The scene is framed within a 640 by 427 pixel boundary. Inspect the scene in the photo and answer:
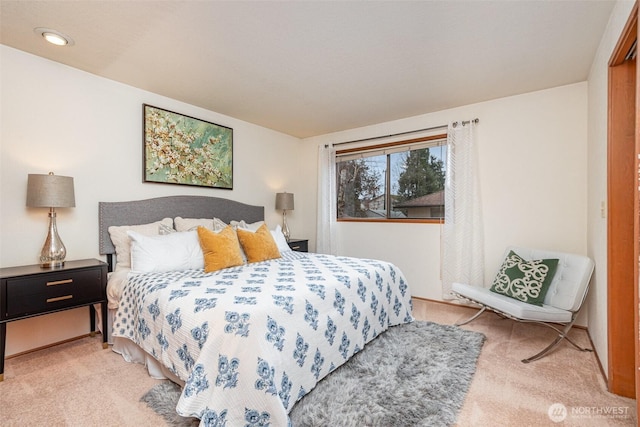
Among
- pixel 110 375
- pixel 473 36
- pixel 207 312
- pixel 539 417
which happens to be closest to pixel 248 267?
pixel 207 312

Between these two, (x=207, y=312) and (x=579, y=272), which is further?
(x=579, y=272)

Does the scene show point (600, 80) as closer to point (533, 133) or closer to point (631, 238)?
point (533, 133)

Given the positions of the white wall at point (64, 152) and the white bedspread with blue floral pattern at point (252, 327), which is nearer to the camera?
the white bedspread with blue floral pattern at point (252, 327)

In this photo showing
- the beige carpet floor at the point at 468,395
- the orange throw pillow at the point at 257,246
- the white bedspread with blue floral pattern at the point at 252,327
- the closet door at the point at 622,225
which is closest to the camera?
the white bedspread with blue floral pattern at the point at 252,327

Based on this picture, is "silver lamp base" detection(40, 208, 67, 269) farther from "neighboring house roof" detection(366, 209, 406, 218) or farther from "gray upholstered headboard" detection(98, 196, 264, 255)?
"neighboring house roof" detection(366, 209, 406, 218)

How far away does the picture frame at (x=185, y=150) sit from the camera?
Result: 3133 millimetres

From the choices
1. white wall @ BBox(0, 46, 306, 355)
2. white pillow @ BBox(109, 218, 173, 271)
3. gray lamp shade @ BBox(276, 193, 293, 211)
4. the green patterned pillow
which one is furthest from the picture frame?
the green patterned pillow

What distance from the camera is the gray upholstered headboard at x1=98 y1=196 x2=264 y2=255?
2.79 m

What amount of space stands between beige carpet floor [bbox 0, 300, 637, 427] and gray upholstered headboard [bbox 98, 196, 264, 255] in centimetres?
98

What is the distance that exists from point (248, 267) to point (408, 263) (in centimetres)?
227

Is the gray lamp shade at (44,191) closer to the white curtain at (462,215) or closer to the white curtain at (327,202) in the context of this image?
the white curtain at (327,202)

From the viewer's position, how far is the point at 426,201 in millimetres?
3936

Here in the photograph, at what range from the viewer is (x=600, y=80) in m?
2.29

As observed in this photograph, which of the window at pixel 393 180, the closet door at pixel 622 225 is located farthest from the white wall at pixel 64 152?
the closet door at pixel 622 225
